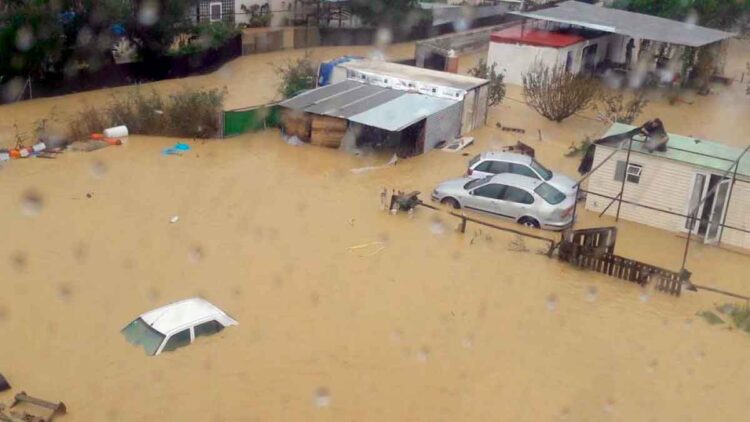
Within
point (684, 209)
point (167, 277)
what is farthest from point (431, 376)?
point (684, 209)

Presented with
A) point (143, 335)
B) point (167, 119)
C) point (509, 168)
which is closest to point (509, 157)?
point (509, 168)

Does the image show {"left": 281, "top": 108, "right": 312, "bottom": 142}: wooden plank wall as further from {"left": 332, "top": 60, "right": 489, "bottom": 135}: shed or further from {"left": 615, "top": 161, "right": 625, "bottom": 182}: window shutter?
{"left": 615, "top": 161, "right": 625, "bottom": 182}: window shutter

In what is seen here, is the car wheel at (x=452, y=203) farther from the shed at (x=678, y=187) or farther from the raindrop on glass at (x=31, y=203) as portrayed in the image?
the raindrop on glass at (x=31, y=203)

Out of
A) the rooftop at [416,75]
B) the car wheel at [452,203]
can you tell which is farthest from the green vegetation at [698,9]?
the car wheel at [452,203]

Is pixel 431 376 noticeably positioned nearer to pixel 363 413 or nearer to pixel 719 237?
pixel 363 413

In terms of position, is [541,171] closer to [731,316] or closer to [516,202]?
[516,202]
